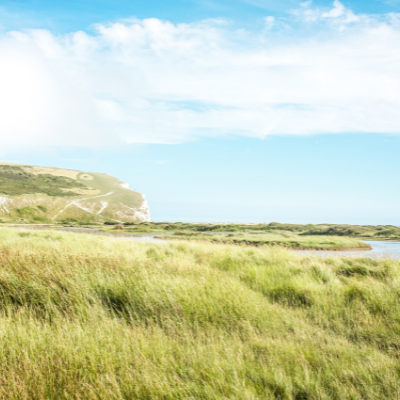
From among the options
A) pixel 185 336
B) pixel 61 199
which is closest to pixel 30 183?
pixel 61 199

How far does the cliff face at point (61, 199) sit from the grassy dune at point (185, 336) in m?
64.5

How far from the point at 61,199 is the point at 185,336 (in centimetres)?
8448

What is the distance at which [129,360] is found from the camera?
2865 mm

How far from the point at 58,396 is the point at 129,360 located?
67 centimetres

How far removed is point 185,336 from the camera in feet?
11.9

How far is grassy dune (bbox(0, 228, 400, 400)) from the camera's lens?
2.54 m

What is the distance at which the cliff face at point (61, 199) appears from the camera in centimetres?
6938

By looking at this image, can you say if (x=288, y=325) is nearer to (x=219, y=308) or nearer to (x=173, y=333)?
(x=219, y=308)

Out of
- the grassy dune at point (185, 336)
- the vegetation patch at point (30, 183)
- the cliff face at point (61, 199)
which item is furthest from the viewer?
the vegetation patch at point (30, 183)

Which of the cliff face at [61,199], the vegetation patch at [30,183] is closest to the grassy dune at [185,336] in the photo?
the cliff face at [61,199]

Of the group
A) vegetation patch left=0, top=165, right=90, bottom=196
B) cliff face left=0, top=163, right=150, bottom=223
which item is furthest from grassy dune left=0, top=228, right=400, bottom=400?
vegetation patch left=0, top=165, right=90, bottom=196

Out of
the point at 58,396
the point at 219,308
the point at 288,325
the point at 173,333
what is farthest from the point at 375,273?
the point at 58,396

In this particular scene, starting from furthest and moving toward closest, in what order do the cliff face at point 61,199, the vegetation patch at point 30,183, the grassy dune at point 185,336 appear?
the vegetation patch at point 30,183 < the cliff face at point 61,199 < the grassy dune at point 185,336

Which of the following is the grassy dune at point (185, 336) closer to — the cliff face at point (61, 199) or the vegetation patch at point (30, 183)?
the cliff face at point (61, 199)
